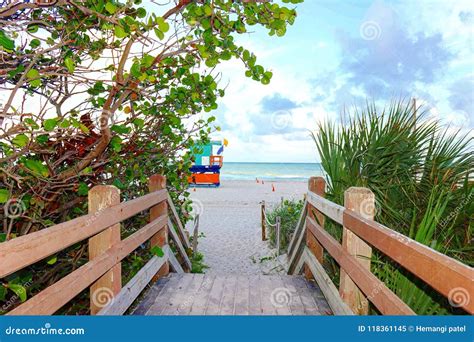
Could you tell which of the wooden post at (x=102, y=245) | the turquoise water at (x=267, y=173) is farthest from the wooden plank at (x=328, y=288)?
the turquoise water at (x=267, y=173)

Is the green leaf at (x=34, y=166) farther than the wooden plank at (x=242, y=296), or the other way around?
the wooden plank at (x=242, y=296)

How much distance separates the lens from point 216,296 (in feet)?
13.2

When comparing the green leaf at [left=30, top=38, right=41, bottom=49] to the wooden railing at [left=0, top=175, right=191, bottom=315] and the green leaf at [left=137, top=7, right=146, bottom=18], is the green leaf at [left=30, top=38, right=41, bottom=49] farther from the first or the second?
the wooden railing at [left=0, top=175, right=191, bottom=315]

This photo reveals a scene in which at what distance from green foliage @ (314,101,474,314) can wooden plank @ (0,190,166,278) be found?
211cm

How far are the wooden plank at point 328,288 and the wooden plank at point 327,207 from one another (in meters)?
0.61

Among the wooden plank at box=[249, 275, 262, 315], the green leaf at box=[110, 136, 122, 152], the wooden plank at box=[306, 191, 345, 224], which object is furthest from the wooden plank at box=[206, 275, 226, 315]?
the green leaf at box=[110, 136, 122, 152]

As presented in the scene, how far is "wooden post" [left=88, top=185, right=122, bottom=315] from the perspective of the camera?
9.43ft

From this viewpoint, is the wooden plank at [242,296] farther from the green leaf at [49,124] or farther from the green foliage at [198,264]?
the green foliage at [198,264]

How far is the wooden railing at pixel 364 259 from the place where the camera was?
1564 mm

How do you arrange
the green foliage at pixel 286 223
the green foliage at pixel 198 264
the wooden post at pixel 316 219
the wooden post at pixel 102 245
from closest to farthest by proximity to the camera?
the wooden post at pixel 102 245
the wooden post at pixel 316 219
the green foliage at pixel 198 264
the green foliage at pixel 286 223

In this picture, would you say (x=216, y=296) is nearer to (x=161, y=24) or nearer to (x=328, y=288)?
(x=328, y=288)

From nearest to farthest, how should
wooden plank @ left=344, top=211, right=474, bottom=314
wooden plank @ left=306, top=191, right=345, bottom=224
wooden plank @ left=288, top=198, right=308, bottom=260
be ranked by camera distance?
1. wooden plank @ left=344, top=211, right=474, bottom=314
2. wooden plank @ left=306, top=191, right=345, bottom=224
3. wooden plank @ left=288, top=198, right=308, bottom=260
